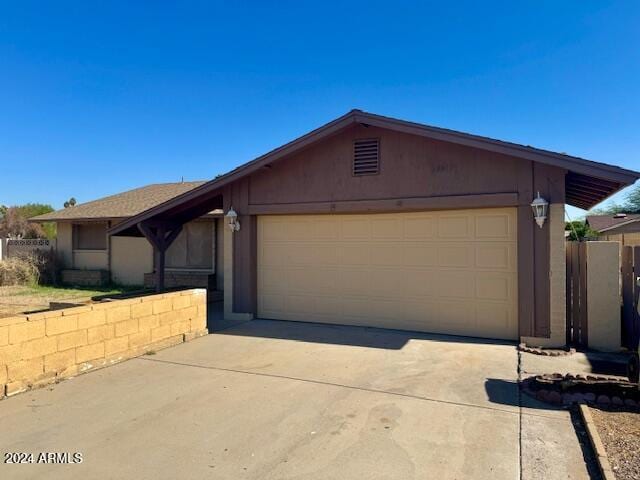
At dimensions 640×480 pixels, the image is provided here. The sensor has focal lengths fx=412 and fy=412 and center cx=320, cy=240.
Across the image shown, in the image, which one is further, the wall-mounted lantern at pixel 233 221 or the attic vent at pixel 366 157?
the wall-mounted lantern at pixel 233 221

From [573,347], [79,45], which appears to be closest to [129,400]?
[573,347]

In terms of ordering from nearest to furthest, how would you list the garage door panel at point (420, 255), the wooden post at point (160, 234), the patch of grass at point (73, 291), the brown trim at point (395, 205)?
the brown trim at point (395, 205) < the garage door panel at point (420, 255) < the wooden post at point (160, 234) < the patch of grass at point (73, 291)

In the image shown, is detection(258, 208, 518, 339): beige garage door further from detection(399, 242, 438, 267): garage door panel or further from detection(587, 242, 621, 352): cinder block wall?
detection(587, 242, 621, 352): cinder block wall

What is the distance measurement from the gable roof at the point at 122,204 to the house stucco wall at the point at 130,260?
119 cm

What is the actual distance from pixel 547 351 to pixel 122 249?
15.3 m

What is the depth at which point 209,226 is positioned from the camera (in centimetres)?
1476

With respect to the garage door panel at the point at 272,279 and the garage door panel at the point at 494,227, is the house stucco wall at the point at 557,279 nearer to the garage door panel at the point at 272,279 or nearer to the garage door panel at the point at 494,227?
the garage door panel at the point at 494,227

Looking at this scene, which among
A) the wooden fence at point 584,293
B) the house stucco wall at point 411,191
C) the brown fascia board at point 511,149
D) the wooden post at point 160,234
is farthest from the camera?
the wooden post at point 160,234

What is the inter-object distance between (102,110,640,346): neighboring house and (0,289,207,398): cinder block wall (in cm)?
245

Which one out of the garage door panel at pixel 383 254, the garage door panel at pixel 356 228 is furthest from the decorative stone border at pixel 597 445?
the garage door panel at pixel 356 228

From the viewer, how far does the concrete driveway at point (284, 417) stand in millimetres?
3209

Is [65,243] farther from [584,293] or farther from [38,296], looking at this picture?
[584,293]

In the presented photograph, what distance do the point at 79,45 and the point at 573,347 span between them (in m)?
14.6

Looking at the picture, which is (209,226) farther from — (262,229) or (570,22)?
(570,22)
